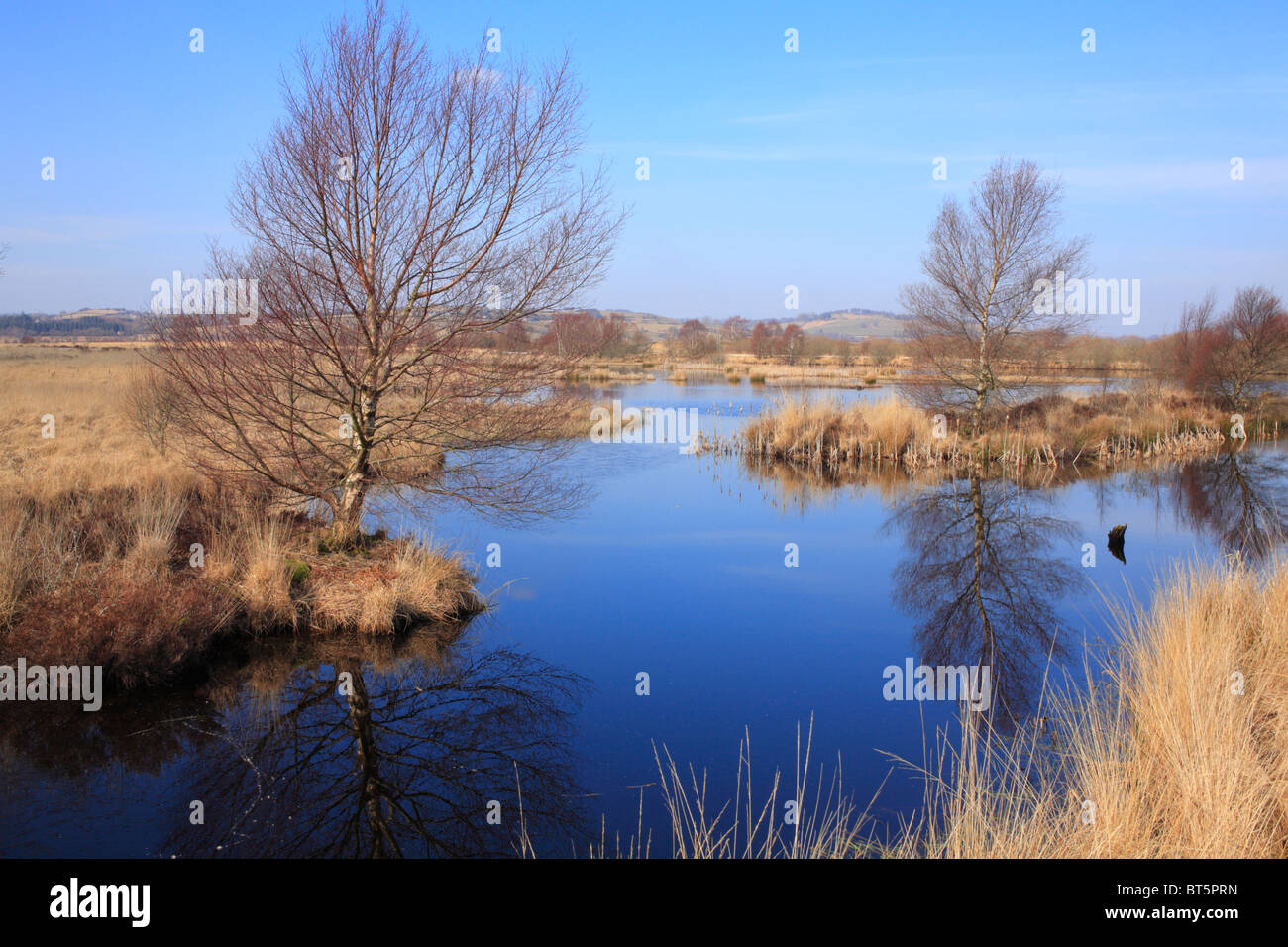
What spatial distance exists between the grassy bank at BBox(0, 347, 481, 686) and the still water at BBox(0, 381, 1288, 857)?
1.34ft

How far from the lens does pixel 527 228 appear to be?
34.6 feet

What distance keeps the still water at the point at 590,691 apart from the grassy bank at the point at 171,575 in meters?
0.41

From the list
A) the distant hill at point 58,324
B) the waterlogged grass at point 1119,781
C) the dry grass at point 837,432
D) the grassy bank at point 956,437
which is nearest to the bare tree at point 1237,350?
the grassy bank at point 956,437

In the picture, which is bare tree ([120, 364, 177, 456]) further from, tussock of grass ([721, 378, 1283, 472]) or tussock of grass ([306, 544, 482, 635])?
tussock of grass ([721, 378, 1283, 472])

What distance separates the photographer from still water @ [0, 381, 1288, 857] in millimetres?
Answer: 5895

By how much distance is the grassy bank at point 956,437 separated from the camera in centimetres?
2200

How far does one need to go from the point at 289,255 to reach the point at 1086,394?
26666 millimetres

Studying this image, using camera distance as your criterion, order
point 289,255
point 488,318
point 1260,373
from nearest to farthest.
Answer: point 289,255, point 488,318, point 1260,373

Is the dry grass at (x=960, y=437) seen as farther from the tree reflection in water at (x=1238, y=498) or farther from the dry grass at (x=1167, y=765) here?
the dry grass at (x=1167, y=765)

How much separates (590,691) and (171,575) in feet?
16.0

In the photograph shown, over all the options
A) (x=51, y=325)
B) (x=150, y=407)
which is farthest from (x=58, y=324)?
(x=150, y=407)

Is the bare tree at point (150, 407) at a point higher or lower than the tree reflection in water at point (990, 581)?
higher
